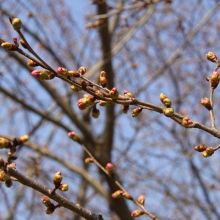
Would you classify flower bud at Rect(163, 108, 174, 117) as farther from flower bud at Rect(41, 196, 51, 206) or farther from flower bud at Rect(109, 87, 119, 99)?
flower bud at Rect(41, 196, 51, 206)

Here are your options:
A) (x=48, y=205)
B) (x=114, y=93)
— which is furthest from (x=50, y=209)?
(x=114, y=93)

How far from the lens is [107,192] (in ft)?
13.0

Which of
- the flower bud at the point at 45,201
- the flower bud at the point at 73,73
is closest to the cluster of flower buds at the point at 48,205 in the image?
the flower bud at the point at 45,201

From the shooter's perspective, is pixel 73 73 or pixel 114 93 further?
pixel 73 73

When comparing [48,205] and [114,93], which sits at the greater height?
[114,93]

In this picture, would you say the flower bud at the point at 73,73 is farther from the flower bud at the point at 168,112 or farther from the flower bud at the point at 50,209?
the flower bud at the point at 50,209

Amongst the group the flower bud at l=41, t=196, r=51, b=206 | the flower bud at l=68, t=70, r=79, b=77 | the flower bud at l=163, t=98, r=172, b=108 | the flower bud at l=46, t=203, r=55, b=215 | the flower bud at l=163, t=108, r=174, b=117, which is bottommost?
the flower bud at l=46, t=203, r=55, b=215

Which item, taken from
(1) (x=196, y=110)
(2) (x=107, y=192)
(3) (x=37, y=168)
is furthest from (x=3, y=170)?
(1) (x=196, y=110)

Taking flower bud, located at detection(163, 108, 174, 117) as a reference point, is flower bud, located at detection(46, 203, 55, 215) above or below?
→ below

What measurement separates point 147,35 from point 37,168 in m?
4.18

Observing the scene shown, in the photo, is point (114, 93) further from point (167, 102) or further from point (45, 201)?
point (45, 201)

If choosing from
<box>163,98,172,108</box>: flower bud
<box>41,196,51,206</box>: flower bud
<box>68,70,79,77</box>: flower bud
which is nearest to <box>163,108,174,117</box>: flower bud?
<box>163,98,172,108</box>: flower bud

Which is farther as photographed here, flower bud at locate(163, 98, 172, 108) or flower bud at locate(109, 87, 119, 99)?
flower bud at locate(163, 98, 172, 108)

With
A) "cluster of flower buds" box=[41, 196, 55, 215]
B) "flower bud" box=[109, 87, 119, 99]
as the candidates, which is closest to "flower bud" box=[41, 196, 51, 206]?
"cluster of flower buds" box=[41, 196, 55, 215]
